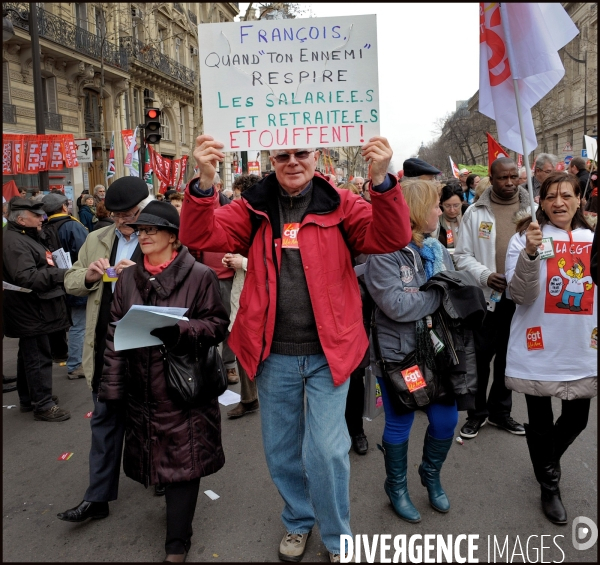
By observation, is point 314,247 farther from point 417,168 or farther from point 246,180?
point 246,180

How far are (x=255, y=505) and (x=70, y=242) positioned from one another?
14.4 ft

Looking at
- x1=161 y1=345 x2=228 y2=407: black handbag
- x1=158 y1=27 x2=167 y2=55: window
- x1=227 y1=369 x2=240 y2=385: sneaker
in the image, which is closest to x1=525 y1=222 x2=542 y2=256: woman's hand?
x1=161 y1=345 x2=228 y2=407: black handbag

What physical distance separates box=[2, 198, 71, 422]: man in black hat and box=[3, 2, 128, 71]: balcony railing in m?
18.0

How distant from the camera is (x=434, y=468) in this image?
126 inches

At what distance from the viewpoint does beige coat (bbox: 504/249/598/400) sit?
304 cm

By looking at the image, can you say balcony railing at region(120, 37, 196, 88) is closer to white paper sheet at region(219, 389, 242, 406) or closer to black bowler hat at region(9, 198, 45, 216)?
black bowler hat at region(9, 198, 45, 216)

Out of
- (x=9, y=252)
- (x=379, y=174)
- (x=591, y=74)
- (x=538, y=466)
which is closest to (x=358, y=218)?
(x=379, y=174)

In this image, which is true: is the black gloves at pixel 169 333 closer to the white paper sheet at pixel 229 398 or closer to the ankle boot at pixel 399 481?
the ankle boot at pixel 399 481

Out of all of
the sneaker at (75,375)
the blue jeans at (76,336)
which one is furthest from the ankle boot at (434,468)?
the blue jeans at (76,336)

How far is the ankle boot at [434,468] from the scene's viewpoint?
3154 mm

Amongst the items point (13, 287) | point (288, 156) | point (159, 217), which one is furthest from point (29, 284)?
point (288, 156)

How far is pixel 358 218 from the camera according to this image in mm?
2635

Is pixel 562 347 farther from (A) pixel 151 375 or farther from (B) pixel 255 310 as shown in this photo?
(A) pixel 151 375

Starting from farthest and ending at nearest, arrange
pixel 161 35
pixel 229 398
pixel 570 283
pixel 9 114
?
pixel 161 35 → pixel 9 114 → pixel 229 398 → pixel 570 283
